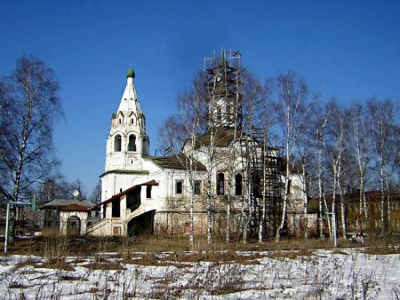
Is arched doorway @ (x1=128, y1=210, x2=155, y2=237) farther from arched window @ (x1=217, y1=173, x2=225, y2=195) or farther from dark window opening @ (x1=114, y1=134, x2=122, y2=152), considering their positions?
dark window opening @ (x1=114, y1=134, x2=122, y2=152)

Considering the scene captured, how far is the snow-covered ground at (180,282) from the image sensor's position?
320 inches

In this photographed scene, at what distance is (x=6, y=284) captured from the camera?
9.29 m

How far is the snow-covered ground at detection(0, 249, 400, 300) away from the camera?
814 centimetres

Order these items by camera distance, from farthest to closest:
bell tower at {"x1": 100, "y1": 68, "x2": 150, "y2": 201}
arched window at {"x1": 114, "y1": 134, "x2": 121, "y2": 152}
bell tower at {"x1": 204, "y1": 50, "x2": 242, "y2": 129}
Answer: arched window at {"x1": 114, "y1": 134, "x2": 121, "y2": 152}
bell tower at {"x1": 100, "y1": 68, "x2": 150, "y2": 201}
bell tower at {"x1": 204, "y1": 50, "x2": 242, "y2": 129}

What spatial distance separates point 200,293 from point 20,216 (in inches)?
2526

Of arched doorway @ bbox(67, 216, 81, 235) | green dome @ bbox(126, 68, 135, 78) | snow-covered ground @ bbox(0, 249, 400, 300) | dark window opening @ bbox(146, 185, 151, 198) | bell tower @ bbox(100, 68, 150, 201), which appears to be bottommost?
snow-covered ground @ bbox(0, 249, 400, 300)

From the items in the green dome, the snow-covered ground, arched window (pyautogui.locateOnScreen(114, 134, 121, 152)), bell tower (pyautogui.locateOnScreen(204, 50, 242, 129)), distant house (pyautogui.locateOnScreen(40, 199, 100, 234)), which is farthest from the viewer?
the green dome

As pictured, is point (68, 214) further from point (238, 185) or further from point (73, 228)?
point (238, 185)

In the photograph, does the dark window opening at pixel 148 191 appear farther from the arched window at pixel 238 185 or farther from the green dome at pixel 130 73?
the green dome at pixel 130 73

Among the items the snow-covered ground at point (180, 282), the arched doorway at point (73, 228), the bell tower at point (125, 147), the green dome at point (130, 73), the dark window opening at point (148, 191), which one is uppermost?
the green dome at point (130, 73)

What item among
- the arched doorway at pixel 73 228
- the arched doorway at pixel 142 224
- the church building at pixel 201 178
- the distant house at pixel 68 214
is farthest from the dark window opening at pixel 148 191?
the arched doorway at pixel 73 228

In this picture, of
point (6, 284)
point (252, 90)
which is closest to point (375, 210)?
point (252, 90)

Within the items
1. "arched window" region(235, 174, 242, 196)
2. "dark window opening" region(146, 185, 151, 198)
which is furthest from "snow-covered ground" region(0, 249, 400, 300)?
"dark window opening" region(146, 185, 151, 198)

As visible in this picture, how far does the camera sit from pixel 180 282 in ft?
32.5
